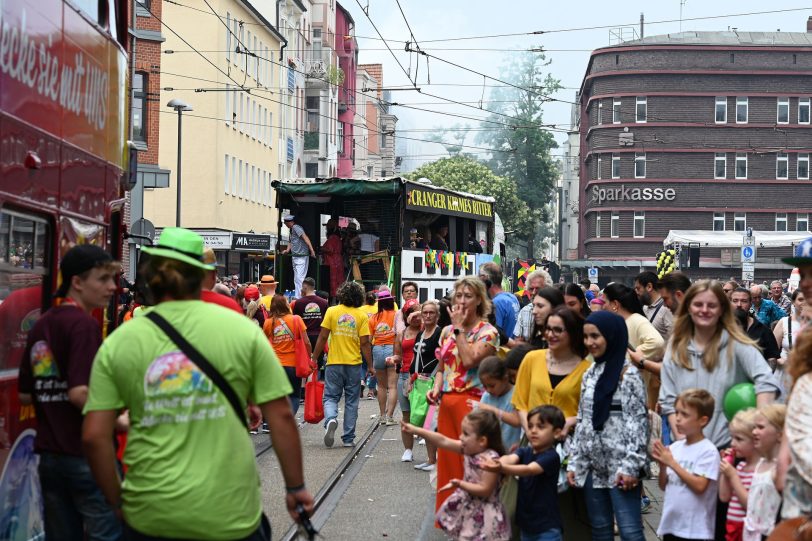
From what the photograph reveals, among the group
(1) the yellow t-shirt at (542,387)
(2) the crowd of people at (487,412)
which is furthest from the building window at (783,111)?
(1) the yellow t-shirt at (542,387)

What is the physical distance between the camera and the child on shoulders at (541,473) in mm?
7586

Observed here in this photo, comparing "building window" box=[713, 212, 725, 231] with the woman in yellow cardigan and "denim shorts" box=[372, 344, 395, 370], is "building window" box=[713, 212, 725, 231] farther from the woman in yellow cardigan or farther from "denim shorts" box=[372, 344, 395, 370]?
the woman in yellow cardigan

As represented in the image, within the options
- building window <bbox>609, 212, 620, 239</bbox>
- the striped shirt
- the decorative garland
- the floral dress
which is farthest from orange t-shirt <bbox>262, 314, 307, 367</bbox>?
building window <bbox>609, 212, 620, 239</bbox>

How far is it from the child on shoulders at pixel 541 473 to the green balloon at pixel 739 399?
36.0 inches

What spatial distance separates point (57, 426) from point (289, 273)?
1703 cm

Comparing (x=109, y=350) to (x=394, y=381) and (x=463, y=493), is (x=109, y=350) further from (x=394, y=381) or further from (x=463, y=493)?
(x=394, y=381)

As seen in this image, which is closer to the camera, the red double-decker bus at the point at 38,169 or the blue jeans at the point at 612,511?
the red double-decker bus at the point at 38,169

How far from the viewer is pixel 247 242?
4619 centimetres

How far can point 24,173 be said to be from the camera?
672 centimetres

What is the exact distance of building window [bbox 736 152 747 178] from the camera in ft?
264

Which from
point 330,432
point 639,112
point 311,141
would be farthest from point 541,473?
point 639,112

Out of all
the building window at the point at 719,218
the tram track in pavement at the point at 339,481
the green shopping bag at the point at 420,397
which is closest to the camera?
the tram track in pavement at the point at 339,481

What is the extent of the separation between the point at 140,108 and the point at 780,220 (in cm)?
4579

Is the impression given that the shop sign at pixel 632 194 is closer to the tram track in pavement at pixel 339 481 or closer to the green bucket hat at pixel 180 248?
Result: the tram track in pavement at pixel 339 481
